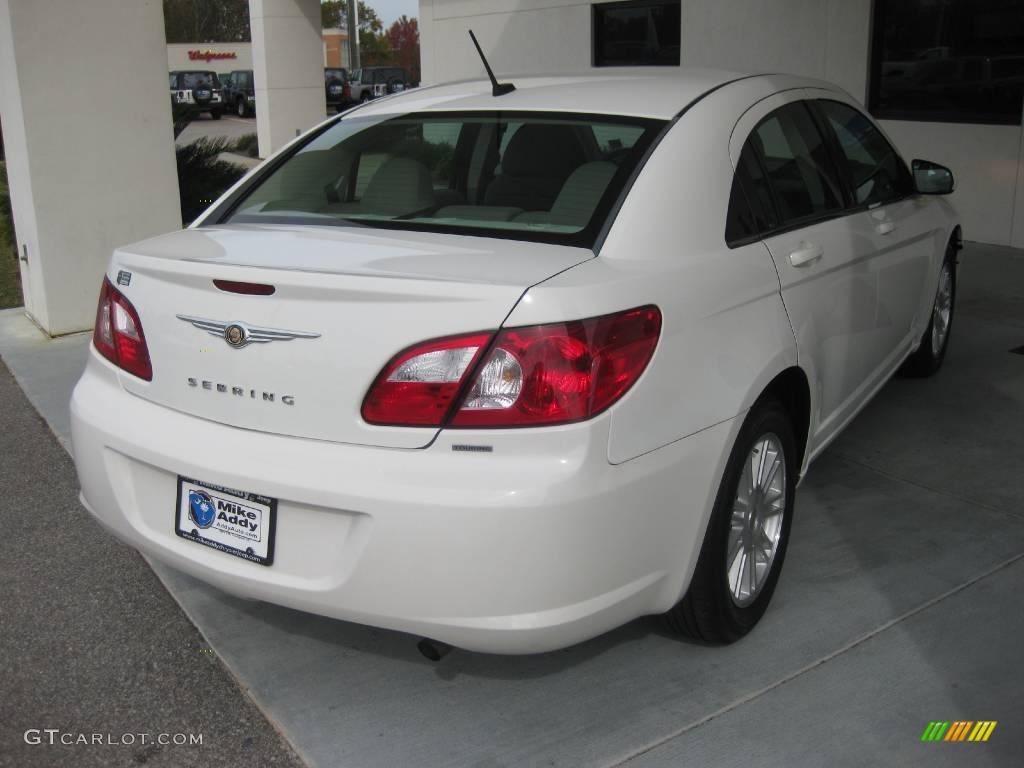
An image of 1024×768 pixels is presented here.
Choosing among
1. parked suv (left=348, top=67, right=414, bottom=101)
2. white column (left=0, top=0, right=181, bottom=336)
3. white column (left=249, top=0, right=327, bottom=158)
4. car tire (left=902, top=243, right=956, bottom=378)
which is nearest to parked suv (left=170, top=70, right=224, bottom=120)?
parked suv (left=348, top=67, right=414, bottom=101)

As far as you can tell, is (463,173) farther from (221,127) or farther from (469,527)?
(221,127)

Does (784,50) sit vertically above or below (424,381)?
above

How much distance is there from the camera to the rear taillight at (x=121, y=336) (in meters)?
2.96

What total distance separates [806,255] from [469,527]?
1.61m

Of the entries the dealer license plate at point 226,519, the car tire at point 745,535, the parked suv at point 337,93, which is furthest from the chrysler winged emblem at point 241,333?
the parked suv at point 337,93

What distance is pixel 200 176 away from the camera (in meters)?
10.6

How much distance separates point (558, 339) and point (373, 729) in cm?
119

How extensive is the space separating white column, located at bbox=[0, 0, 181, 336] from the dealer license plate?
15.9 ft

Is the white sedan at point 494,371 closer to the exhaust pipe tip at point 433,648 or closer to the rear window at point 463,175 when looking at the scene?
the rear window at point 463,175

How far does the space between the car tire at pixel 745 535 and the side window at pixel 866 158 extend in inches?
52.8

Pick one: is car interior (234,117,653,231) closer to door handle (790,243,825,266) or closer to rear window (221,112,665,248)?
rear window (221,112,665,248)

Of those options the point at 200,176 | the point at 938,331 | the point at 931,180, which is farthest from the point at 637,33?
the point at 931,180

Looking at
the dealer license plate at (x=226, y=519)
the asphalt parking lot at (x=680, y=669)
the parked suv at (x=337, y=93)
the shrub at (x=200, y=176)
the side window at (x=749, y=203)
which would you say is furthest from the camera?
the parked suv at (x=337, y=93)

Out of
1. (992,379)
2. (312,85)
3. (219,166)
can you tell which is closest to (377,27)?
(312,85)
